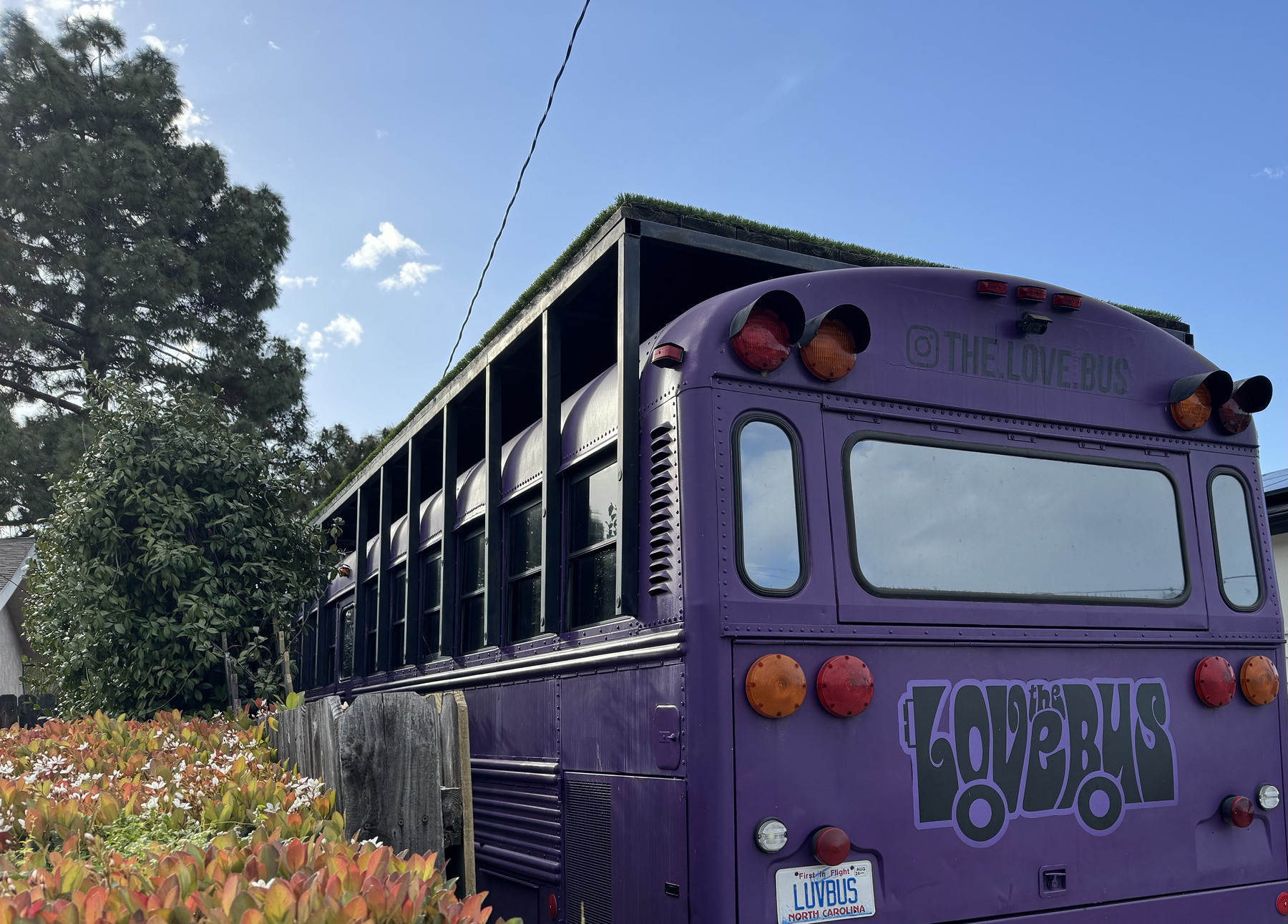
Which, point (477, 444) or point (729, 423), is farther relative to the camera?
point (477, 444)

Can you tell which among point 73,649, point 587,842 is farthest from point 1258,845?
point 73,649

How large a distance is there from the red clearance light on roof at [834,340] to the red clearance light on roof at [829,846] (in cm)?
145

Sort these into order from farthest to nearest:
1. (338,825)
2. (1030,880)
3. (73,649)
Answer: (73,649), (1030,880), (338,825)

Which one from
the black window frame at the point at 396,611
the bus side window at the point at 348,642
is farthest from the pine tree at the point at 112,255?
the black window frame at the point at 396,611

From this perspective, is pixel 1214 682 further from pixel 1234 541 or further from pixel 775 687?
pixel 775 687

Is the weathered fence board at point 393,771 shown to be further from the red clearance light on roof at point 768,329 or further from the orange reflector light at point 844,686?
the red clearance light on roof at point 768,329

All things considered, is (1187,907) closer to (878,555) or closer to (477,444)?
(878,555)

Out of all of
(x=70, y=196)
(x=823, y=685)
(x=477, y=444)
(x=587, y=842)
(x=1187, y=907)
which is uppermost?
(x=70, y=196)

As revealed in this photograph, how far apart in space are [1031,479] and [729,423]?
1.26 meters

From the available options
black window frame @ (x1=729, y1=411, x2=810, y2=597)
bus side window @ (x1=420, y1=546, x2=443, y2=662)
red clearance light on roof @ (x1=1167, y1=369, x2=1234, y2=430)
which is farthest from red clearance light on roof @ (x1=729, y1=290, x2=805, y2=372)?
bus side window @ (x1=420, y1=546, x2=443, y2=662)

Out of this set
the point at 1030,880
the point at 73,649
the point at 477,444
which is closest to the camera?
the point at 1030,880

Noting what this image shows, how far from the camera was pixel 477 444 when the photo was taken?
661cm

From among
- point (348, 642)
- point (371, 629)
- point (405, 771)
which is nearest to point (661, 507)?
point (405, 771)

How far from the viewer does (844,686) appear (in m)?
3.27
